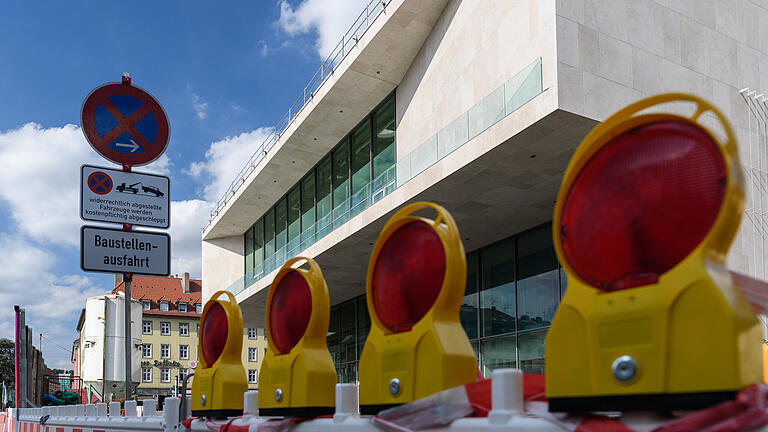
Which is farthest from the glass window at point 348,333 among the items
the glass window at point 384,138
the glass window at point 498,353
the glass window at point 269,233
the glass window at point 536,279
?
the glass window at point 536,279

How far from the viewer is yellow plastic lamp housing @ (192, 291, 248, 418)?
4461mm

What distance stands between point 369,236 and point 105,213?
57.1 ft

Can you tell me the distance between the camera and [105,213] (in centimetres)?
665

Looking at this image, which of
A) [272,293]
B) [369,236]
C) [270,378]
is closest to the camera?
[270,378]

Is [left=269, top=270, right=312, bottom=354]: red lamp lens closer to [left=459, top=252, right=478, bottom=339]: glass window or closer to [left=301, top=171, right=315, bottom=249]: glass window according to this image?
[left=459, top=252, right=478, bottom=339]: glass window

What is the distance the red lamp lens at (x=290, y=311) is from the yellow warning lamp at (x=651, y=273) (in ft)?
5.64

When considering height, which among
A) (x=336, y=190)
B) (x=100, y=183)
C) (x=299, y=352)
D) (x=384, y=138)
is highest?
(x=384, y=138)

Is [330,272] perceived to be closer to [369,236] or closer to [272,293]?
[369,236]

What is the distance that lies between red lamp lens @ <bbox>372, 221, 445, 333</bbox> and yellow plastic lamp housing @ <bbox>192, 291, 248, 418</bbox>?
5.09 ft

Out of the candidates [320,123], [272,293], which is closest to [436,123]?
[320,123]

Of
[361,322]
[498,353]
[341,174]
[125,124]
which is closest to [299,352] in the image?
[125,124]

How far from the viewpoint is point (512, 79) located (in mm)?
16500

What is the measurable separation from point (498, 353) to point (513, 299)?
1813mm

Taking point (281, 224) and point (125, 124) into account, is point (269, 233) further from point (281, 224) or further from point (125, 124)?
point (125, 124)
